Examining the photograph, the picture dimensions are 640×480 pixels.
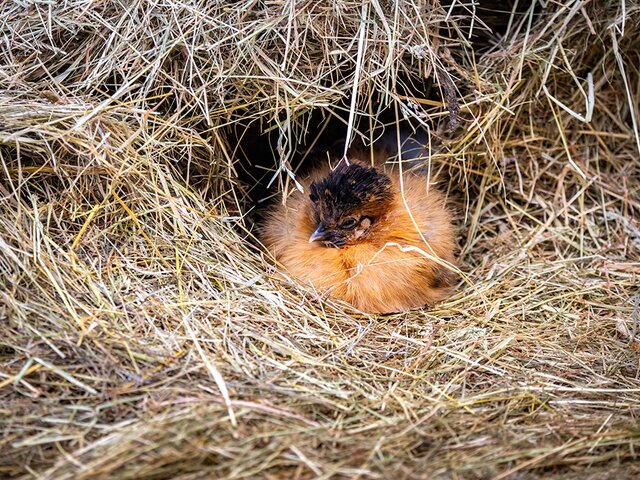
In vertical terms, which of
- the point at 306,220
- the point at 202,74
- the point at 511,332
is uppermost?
the point at 202,74

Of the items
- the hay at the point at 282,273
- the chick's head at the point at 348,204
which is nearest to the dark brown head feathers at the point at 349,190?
the chick's head at the point at 348,204

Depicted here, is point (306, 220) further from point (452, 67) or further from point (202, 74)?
point (452, 67)

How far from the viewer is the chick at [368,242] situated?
374 centimetres

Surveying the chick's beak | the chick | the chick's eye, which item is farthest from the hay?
the chick's eye

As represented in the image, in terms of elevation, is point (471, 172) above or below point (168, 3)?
below

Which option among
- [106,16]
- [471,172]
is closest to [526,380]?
[471,172]

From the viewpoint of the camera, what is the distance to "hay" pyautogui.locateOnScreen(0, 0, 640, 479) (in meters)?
2.47

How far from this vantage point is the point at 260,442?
2385 millimetres

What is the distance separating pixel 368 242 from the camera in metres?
3.88

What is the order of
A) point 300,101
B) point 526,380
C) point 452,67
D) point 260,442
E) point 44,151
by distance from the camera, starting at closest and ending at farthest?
point 260,442 → point 526,380 → point 44,151 → point 300,101 → point 452,67

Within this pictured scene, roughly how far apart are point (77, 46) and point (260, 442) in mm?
2567

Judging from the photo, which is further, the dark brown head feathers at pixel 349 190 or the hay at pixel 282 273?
the dark brown head feathers at pixel 349 190

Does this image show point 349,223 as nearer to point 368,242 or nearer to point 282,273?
point 368,242

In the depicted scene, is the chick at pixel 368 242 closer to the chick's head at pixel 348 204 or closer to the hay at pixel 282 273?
the chick's head at pixel 348 204
